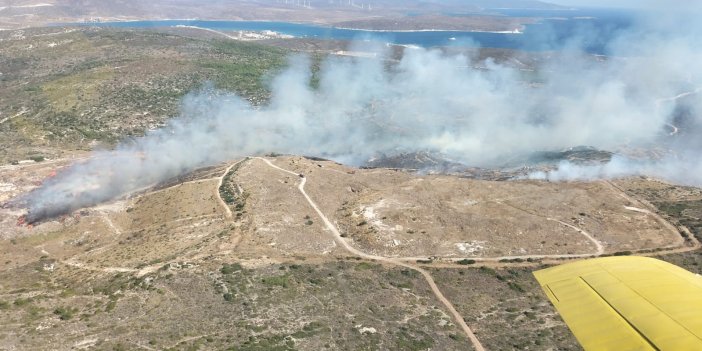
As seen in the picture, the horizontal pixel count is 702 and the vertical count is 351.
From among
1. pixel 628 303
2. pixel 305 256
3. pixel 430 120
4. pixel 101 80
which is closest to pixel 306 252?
pixel 305 256

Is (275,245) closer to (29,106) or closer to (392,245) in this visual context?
(392,245)

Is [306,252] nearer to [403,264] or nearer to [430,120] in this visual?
[403,264]

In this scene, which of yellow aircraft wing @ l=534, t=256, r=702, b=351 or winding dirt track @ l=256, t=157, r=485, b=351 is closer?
yellow aircraft wing @ l=534, t=256, r=702, b=351

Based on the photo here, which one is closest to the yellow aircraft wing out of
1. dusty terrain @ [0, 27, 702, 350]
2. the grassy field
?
dusty terrain @ [0, 27, 702, 350]

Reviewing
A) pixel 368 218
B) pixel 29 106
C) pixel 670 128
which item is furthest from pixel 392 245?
pixel 670 128

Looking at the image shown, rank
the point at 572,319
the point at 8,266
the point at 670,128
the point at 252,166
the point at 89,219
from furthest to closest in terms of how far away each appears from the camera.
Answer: the point at 670,128
the point at 252,166
the point at 89,219
the point at 8,266
the point at 572,319

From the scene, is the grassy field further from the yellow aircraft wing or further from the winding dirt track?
the yellow aircraft wing

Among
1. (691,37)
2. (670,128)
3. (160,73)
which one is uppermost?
(691,37)

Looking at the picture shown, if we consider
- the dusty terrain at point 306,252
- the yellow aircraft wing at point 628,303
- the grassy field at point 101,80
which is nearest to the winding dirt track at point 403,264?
the dusty terrain at point 306,252
